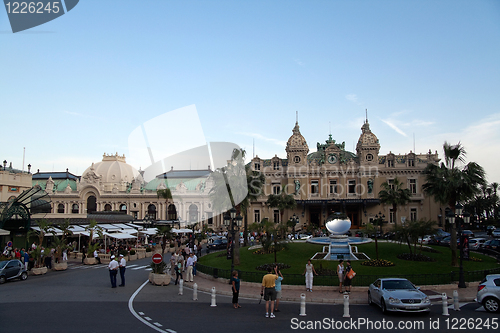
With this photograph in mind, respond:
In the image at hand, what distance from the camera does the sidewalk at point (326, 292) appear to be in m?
17.3

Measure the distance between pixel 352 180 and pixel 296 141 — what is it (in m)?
12.3

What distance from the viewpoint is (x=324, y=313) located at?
1488 cm

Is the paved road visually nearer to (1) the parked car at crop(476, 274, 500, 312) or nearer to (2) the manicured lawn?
(1) the parked car at crop(476, 274, 500, 312)

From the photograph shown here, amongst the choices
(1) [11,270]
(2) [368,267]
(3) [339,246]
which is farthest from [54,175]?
(2) [368,267]

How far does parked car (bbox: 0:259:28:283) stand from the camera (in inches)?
884

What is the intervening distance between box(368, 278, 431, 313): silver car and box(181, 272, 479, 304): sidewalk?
217 centimetres

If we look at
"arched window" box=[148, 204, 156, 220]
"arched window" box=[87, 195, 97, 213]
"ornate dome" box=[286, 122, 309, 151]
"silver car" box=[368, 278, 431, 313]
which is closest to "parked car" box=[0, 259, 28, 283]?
"silver car" box=[368, 278, 431, 313]

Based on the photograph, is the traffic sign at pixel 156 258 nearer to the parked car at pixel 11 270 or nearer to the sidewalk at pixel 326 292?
the sidewalk at pixel 326 292

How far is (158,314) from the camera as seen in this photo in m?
14.6

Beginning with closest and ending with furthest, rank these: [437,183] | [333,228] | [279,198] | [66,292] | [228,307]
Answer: [228,307]
[66,292]
[437,183]
[333,228]
[279,198]

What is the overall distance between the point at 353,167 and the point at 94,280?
53.2 metres

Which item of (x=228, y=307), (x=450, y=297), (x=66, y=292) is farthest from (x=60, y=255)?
(x=450, y=297)

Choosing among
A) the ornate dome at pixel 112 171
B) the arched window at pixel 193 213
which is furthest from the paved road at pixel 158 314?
the ornate dome at pixel 112 171

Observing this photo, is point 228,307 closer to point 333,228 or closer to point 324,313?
point 324,313
